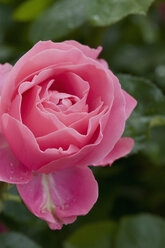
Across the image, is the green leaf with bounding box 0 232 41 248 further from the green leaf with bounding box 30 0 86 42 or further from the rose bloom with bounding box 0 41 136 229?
the green leaf with bounding box 30 0 86 42

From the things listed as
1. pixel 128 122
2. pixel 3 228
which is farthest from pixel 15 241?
→ pixel 128 122

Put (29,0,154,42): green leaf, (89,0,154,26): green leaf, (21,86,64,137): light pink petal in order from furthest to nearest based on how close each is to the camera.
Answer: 1. (29,0,154,42): green leaf
2. (89,0,154,26): green leaf
3. (21,86,64,137): light pink petal

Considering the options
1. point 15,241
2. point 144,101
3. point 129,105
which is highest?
point 129,105

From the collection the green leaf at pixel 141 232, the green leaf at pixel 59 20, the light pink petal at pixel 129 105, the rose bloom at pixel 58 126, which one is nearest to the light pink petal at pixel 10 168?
the rose bloom at pixel 58 126

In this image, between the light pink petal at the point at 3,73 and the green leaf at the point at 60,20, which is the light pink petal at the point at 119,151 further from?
the green leaf at the point at 60,20

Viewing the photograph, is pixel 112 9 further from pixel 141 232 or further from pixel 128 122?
pixel 141 232

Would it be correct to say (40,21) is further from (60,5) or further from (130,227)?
(130,227)

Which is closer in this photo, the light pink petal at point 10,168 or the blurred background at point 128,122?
the light pink petal at point 10,168

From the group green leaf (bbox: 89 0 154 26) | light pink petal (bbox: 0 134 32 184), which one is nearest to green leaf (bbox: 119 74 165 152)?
green leaf (bbox: 89 0 154 26)
